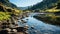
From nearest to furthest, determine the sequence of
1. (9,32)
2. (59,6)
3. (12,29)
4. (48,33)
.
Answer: (9,32) → (12,29) → (48,33) → (59,6)

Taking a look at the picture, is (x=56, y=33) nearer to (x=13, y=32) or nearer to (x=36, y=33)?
(x=36, y=33)

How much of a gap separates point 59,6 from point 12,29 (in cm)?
12825

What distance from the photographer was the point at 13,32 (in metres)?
42.0

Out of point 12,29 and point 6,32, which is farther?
point 12,29

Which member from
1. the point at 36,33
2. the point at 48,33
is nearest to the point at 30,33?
the point at 36,33

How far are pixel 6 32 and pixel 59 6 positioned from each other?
5176 inches

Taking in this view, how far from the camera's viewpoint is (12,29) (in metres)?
43.9

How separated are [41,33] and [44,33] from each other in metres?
0.85

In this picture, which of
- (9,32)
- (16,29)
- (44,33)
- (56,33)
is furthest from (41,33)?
(9,32)

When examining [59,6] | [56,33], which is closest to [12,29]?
[56,33]

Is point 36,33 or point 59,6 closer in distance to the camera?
point 36,33

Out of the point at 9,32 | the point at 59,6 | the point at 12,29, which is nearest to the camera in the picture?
the point at 9,32

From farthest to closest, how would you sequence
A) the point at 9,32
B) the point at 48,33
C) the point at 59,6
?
the point at 59,6 < the point at 48,33 < the point at 9,32

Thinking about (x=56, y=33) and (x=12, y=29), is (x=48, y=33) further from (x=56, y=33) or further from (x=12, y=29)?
(x=12, y=29)
